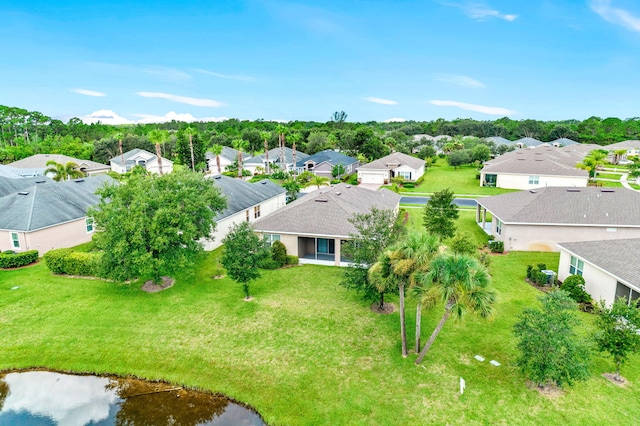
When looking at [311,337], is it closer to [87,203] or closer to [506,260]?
[506,260]

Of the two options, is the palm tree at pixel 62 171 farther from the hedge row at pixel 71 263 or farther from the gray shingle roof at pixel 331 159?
the gray shingle roof at pixel 331 159

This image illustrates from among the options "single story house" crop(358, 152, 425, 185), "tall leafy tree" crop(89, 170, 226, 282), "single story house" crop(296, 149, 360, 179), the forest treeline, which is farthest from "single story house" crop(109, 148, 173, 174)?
"tall leafy tree" crop(89, 170, 226, 282)

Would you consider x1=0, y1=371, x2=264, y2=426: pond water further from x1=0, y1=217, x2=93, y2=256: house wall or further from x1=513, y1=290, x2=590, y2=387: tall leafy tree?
x1=0, y1=217, x2=93, y2=256: house wall

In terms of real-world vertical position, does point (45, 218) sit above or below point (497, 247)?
above

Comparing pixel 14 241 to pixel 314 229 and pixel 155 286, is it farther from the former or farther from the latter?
pixel 314 229

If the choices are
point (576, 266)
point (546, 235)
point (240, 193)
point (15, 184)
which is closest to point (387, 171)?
point (240, 193)

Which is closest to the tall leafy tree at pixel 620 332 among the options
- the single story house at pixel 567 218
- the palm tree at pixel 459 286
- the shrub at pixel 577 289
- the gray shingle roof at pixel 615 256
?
the gray shingle roof at pixel 615 256
